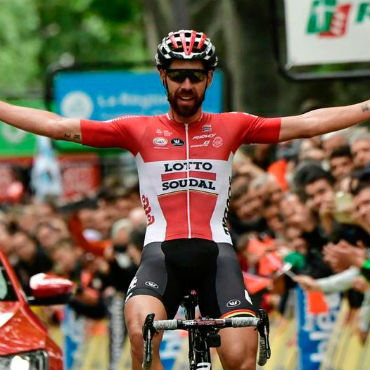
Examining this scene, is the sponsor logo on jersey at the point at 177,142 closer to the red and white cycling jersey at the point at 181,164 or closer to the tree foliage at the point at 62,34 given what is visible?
the red and white cycling jersey at the point at 181,164

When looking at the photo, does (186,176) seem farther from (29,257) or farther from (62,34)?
(62,34)

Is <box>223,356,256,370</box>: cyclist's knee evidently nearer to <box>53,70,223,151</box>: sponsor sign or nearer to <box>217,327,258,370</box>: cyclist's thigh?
<box>217,327,258,370</box>: cyclist's thigh

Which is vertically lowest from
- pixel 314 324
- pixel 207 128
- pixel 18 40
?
pixel 314 324

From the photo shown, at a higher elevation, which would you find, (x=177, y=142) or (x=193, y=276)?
(x=177, y=142)

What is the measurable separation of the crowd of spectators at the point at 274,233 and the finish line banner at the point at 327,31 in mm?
802

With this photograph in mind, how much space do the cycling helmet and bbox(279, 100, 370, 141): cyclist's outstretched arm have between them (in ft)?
2.01

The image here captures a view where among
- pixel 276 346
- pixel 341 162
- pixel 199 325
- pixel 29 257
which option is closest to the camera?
pixel 199 325

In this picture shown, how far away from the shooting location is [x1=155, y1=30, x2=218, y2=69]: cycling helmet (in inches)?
376

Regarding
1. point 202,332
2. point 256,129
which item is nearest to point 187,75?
point 256,129

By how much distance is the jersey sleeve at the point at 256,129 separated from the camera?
9.77 metres

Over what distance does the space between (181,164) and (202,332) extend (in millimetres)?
1167

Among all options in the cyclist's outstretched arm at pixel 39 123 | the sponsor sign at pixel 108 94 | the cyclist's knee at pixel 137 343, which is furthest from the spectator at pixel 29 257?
the cyclist's knee at pixel 137 343

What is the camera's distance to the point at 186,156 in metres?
9.63

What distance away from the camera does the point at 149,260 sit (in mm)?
9469
